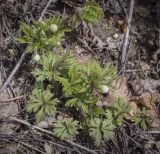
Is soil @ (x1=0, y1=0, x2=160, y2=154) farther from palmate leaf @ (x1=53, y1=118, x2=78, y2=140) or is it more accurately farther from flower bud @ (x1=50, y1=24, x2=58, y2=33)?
flower bud @ (x1=50, y1=24, x2=58, y2=33)

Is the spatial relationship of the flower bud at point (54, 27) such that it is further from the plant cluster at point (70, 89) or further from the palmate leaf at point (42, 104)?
the palmate leaf at point (42, 104)

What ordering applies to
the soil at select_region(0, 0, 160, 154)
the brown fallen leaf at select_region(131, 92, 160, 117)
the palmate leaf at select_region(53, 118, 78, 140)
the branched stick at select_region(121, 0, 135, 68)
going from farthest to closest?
the branched stick at select_region(121, 0, 135, 68) → the brown fallen leaf at select_region(131, 92, 160, 117) → the soil at select_region(0, 0, 160, 154) → the palmate leaf at select_region(53, 118, 78, 140)

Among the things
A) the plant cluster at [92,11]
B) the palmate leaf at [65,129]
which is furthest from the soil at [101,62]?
the plant cluster at [92,11]

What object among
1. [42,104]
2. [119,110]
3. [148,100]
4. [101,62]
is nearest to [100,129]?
[119,110]

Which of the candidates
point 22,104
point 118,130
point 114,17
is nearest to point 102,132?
point 118,130

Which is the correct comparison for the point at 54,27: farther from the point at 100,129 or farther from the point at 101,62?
the point at 100,129

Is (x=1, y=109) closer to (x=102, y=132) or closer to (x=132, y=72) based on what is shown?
(x=102, y=132)

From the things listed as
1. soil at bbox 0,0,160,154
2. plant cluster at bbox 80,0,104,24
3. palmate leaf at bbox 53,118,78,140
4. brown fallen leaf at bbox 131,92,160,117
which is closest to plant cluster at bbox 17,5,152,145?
palmate leaf at bbox 53,118,78,140
